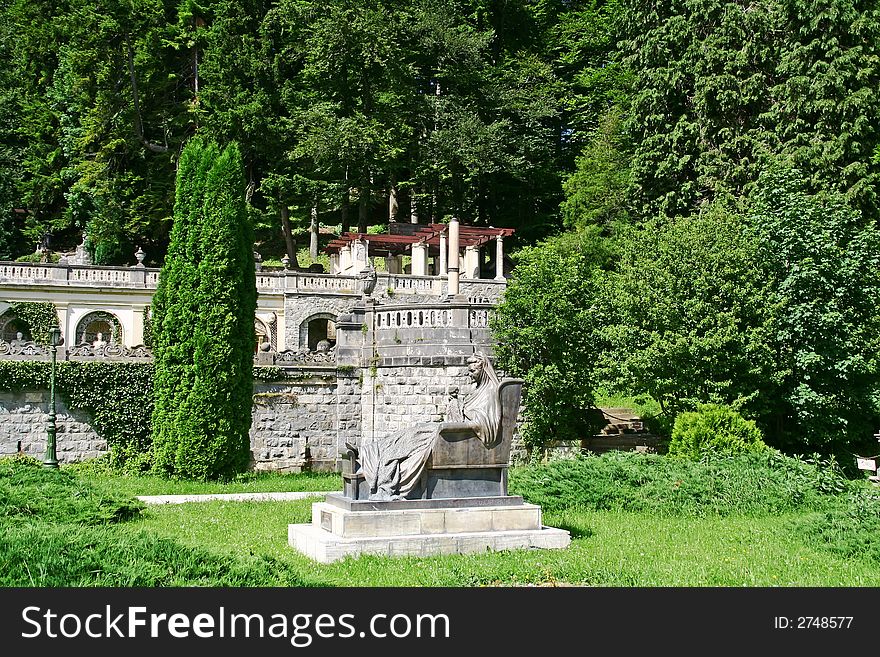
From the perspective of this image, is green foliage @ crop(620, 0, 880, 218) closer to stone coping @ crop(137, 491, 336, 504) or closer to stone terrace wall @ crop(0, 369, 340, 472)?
stone terrace wall @ crop(0, 369, 340, 472)

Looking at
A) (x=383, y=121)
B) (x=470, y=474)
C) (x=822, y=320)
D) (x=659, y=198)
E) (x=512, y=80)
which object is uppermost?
(x=512, y=80)

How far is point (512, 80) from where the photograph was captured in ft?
145

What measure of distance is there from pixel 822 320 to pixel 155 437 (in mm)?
15262

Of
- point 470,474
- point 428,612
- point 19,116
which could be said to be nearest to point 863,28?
point 470,474

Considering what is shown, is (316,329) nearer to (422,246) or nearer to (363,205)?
(422,246)

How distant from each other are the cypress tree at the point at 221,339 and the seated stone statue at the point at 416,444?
9.93 metres

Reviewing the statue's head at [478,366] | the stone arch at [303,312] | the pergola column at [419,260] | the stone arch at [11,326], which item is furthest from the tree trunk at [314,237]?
the statue's head at [478,366]

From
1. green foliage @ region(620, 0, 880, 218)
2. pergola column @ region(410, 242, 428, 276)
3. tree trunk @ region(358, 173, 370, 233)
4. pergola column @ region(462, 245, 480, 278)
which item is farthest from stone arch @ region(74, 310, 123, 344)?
green foliage @ region(620, 0, 880, 218)

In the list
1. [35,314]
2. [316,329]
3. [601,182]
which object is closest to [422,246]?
[316,329]

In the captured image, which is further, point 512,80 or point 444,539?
point 512,80

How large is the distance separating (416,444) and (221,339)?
34.8 ft

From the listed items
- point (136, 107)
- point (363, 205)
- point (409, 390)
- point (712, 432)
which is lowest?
point (712, 432)

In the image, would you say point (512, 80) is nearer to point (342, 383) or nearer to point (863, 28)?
point (863, 28)

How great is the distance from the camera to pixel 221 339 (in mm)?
20656
